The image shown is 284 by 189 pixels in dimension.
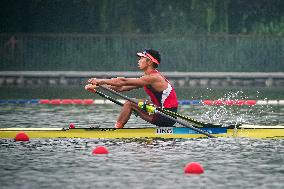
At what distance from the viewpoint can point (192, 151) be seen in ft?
52.9

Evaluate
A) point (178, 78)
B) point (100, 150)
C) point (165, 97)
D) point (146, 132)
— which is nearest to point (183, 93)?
point (178, 78)

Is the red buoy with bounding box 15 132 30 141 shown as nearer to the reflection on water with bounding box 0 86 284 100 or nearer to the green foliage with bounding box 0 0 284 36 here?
the reflection on water with bounding box 0 86 284 100

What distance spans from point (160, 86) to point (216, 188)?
6092 mm

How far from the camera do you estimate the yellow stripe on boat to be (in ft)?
57.5

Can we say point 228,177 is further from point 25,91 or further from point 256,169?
point 25,91

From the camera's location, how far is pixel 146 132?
17562 mm

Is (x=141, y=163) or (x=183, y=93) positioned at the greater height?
(x=141, y=163)

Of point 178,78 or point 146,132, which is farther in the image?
point 178,78

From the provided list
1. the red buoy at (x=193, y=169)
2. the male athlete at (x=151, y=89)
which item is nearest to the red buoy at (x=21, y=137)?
the male athlete at (x=151, y=89)

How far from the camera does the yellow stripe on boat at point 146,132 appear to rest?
17.5 m

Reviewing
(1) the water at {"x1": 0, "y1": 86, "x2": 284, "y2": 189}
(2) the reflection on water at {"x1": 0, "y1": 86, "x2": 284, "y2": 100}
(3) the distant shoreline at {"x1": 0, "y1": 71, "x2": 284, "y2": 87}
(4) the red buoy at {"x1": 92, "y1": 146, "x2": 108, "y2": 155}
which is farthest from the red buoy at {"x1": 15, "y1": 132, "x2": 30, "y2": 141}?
(3) the distant shoreline at {"x1": 0, "y1": 71, "x2": 284, "y2": 87}

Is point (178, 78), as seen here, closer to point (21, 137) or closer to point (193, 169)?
point (21, 137)

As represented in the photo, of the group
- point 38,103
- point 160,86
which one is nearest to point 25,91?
point 38,103

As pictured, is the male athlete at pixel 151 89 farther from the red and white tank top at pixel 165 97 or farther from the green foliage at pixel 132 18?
the green foliage at pixel 132 18
